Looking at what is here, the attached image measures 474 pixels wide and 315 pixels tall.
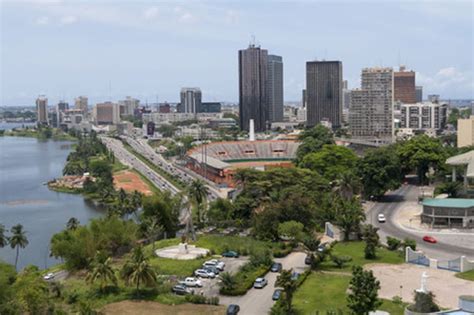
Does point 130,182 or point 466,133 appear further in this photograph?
point 130,182

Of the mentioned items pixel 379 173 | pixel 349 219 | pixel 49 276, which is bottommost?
pixel 49 276

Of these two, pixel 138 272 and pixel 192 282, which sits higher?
pixel 138 272

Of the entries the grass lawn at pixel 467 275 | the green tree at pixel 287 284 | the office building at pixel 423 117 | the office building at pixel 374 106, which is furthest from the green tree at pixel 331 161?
the office building at pixel 423 117

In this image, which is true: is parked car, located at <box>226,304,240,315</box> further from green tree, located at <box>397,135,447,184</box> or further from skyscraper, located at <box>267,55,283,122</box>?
skyscraper, located at <box>267,55,283,122</box>

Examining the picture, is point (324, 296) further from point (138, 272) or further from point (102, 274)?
point (102, 274)

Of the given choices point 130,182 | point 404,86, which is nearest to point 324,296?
point 130,182
